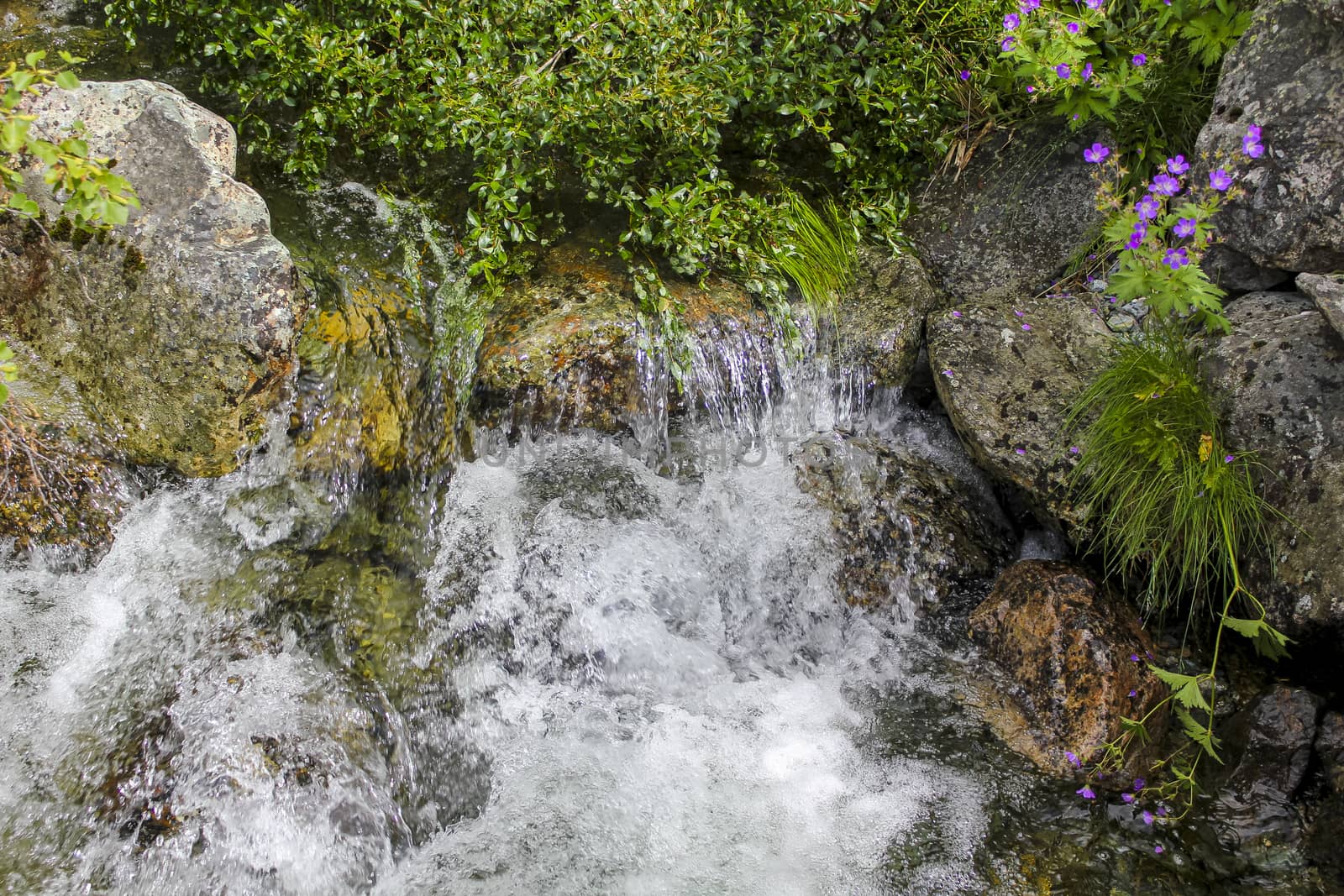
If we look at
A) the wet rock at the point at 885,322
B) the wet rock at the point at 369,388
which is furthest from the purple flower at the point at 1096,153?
the wet rock at the point at 369,388

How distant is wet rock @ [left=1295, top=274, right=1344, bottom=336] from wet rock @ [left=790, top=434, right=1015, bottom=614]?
61.5 inches

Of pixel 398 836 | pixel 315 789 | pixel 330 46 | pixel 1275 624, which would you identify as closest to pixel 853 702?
pixel 1275 624

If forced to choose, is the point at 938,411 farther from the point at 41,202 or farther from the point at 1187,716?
the point at 41,202

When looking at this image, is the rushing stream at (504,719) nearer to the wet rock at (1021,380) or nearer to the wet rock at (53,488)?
the wet rock at (53,488)

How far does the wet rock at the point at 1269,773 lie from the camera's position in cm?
316

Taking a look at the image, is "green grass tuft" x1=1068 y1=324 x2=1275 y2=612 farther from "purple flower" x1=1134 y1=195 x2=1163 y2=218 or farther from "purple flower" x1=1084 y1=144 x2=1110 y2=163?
"purple flower" x1=1084 y1=144 x2=1110 y2=163

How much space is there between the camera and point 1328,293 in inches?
131

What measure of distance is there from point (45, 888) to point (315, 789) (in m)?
0.81

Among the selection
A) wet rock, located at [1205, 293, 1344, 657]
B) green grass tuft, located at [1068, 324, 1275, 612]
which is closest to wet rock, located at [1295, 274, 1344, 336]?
wet rock, located at [1205, 293, 1344, 657]

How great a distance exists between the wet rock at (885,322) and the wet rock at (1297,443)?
139cm

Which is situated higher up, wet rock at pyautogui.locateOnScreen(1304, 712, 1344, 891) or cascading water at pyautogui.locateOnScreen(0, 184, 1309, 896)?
wet rock at pyautogui.locateOnScreen(1304, 712, 1344, 891)

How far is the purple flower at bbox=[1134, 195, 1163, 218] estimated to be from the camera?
129 inches

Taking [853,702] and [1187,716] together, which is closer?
[1187,716]

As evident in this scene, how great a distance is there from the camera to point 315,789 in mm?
3184
